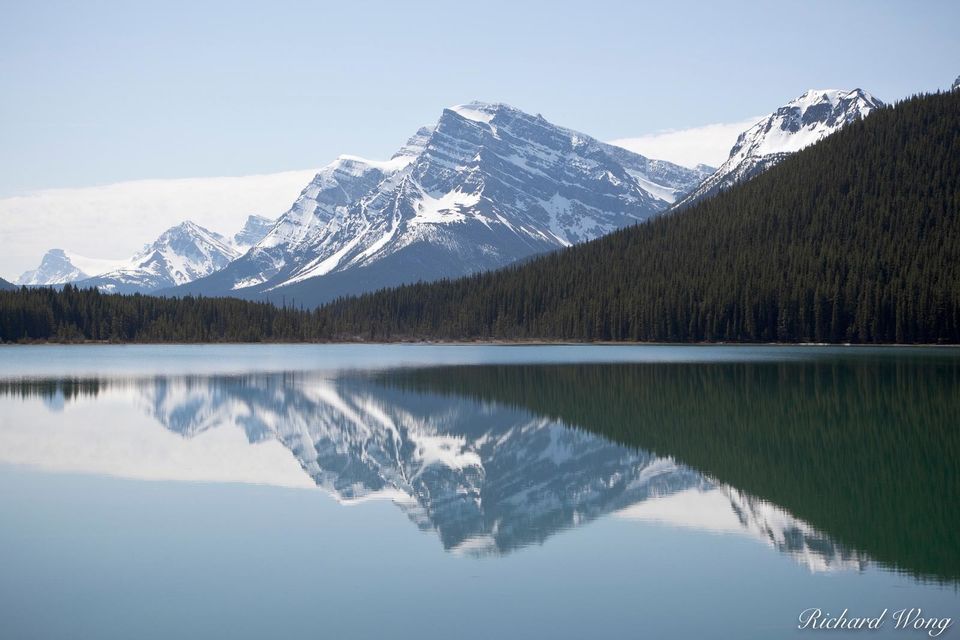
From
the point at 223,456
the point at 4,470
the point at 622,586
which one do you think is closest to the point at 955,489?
the point at 622,586

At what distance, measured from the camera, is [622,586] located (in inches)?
719

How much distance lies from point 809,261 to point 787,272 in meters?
3.60

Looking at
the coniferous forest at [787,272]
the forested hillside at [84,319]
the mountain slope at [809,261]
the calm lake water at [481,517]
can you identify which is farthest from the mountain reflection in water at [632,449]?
the forested hillside at [84,319]

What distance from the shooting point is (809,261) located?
480 ft

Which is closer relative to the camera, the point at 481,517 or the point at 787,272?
the point at 481,517

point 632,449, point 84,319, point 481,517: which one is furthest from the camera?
point 84,319

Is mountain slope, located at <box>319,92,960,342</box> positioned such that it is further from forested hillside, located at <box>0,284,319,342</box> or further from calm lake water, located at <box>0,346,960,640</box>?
calm lake water, located at <box>0,346,960,640</box>

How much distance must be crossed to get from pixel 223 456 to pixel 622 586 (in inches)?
852

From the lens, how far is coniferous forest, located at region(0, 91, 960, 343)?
13175 cm

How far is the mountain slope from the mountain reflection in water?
64.7 metres

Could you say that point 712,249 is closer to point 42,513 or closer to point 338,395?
point 338,395

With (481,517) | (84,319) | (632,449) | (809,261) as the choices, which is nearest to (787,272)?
(809,261)

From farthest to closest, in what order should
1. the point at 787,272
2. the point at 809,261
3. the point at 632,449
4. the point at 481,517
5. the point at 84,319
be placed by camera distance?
the point at 84,319, the point at 787,272, the point at 809,261, the point at 632,449, the point at 481,517

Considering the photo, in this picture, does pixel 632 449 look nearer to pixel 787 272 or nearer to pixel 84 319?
pixel 787 272
